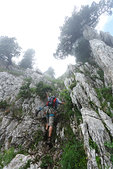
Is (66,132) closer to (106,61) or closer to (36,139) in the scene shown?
(36,139)

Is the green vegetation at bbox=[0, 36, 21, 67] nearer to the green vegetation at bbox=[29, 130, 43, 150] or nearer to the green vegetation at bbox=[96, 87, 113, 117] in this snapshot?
the green vegetation at bbox=[29, 130, 43, 150]

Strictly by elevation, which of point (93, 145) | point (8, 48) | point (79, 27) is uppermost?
point (8, 48)

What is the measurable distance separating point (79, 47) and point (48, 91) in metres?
12.2

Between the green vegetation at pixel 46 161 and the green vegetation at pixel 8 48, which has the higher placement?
the green vegetation at pixel 8 48

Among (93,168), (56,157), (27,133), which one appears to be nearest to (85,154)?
(93,168)

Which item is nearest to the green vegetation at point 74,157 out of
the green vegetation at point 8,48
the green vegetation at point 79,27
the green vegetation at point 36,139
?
the green vegetation at point 36,139

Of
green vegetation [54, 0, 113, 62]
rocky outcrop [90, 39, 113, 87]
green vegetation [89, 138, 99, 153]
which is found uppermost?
green vegetation [54, 0, 113, 62]

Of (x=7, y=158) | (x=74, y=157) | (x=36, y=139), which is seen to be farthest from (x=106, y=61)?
(x=7, y=158)

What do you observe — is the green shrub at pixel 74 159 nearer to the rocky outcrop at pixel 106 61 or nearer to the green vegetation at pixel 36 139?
the green vegetation at pixel 36 139

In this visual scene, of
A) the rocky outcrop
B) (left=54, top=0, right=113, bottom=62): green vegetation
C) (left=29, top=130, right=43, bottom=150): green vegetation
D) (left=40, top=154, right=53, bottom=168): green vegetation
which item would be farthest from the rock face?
(left=54, top=0, right=113, bottom=62): green vegetation

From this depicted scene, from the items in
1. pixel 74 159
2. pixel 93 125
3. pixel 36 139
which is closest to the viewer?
pixel 74 159

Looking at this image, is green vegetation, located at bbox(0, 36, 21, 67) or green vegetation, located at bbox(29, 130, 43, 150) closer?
green vegetation, located at bbox(29, 130, 43, 150)

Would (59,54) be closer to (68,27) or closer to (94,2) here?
(68,27)

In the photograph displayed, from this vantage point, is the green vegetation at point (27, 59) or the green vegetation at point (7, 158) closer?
the green vegetation at point (7, 158)
